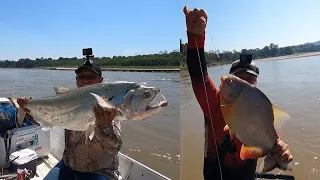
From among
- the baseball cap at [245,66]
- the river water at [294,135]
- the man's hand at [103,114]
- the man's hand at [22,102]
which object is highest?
the baseball cap at [245,66]

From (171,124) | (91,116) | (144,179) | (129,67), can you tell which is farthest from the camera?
(129,67)

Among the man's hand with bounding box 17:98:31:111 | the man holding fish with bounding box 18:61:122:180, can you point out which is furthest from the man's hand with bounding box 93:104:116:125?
the man's hand with bounding box 17:98:31:111

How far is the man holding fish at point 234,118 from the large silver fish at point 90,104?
0.47m

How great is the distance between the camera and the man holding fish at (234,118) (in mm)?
1752

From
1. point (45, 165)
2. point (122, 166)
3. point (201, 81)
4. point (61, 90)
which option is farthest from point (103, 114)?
point (45, 165)

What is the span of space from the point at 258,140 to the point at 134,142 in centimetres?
1013

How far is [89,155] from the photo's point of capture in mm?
3256

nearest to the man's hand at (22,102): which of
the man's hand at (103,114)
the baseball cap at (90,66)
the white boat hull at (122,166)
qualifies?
the baseball cap at (90,66)

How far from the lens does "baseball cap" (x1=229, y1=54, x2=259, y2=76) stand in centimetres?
256

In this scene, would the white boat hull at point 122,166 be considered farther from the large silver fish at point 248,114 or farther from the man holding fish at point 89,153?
the large silver fish at point 248,114

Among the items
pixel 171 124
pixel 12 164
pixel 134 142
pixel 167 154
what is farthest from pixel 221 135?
pixel 171 124

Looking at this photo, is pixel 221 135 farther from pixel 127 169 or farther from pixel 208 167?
pixel 127 169

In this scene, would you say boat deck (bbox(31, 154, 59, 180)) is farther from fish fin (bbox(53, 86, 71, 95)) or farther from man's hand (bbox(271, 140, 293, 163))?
man's hand (bbox(271, 140, 293, 163))

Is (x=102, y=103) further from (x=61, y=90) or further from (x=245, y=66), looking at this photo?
(x=245, y=66)
